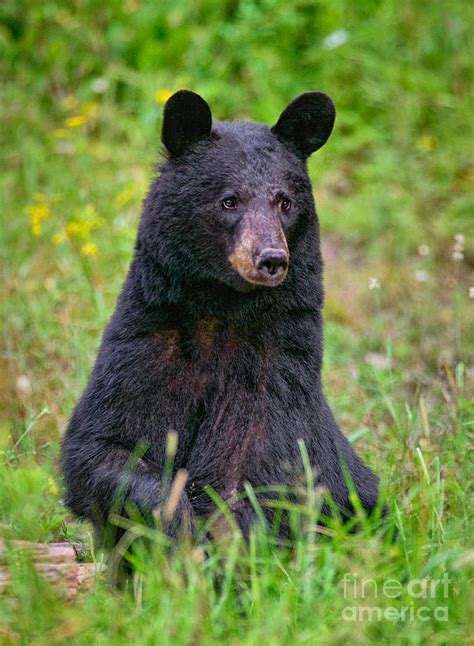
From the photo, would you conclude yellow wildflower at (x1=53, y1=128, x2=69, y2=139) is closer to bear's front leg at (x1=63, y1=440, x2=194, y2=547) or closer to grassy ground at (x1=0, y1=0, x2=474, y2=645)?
grassy ground at (x1=0, y1=0, x2=474, y2=645)

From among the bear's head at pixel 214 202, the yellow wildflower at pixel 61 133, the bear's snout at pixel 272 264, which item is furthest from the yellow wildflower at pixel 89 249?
the bear's snout at pixel 272 264

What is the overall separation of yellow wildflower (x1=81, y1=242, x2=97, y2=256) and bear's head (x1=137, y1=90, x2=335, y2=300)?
2.29 meters

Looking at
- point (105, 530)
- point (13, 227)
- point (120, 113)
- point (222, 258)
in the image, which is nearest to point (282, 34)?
point (120, 113)

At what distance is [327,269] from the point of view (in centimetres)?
754

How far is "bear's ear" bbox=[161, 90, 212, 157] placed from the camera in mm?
3740

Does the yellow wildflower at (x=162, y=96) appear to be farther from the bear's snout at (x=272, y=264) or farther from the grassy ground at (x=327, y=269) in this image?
the bear's snout at (x=272, y=264)

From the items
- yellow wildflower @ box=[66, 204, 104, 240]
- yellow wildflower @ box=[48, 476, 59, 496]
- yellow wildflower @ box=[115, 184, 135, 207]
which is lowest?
yellow wildflower @ box=[48, 476, 59, 496]

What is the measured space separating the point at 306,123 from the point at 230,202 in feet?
1.46

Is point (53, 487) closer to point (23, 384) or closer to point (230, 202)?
point (23, 384)

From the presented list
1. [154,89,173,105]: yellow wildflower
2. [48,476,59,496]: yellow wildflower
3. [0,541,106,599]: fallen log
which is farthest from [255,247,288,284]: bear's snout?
[154,89,173,105]: yellow wildflower

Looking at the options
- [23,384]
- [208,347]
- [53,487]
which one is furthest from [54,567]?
[23,384]

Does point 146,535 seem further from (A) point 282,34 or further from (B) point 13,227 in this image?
(A) point 282,34

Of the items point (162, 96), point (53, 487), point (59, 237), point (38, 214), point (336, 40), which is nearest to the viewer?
point (53, 487)

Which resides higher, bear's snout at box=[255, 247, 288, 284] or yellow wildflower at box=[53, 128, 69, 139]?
yellow wildflower at box=[53, 128, 69, 139]
